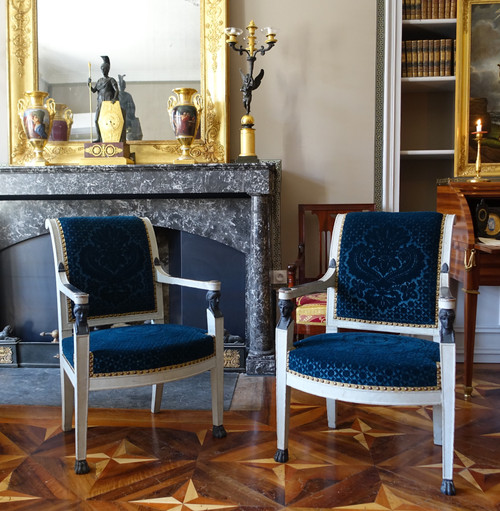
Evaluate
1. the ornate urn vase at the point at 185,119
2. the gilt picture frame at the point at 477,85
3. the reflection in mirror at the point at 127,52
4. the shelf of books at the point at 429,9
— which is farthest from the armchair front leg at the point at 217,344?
the shelf of books at the point at 429,9

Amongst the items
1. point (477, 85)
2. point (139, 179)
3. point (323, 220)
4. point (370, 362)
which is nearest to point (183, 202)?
point (139, 179)

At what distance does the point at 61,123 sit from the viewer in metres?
3.58

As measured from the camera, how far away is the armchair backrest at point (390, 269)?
2219 millimetres

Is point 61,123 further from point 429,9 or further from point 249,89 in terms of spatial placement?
point 429,9

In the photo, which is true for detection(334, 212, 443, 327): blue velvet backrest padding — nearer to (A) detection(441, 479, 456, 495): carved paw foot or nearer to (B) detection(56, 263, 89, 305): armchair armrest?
(A) detection(441, 479, 456, 495): carved paw foot

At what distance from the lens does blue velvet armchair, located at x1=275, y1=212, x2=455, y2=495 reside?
1.90 metres

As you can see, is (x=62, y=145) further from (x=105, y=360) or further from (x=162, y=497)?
(x=162, y=497)

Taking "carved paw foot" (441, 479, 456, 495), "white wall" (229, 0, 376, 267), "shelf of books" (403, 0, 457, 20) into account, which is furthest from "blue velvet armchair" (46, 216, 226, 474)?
"shelf of books" (403, 0, 457, 20)

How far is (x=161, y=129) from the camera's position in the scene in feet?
11.7

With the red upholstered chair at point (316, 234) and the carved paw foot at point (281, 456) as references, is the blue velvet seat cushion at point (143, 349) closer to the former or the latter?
the carved paw foot at point (281, 456)

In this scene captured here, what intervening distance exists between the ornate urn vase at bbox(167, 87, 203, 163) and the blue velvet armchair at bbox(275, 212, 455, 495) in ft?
4.15

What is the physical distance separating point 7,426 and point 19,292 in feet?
3.76

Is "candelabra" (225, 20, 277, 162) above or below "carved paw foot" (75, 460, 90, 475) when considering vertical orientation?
above

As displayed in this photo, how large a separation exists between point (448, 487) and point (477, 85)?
243cm
